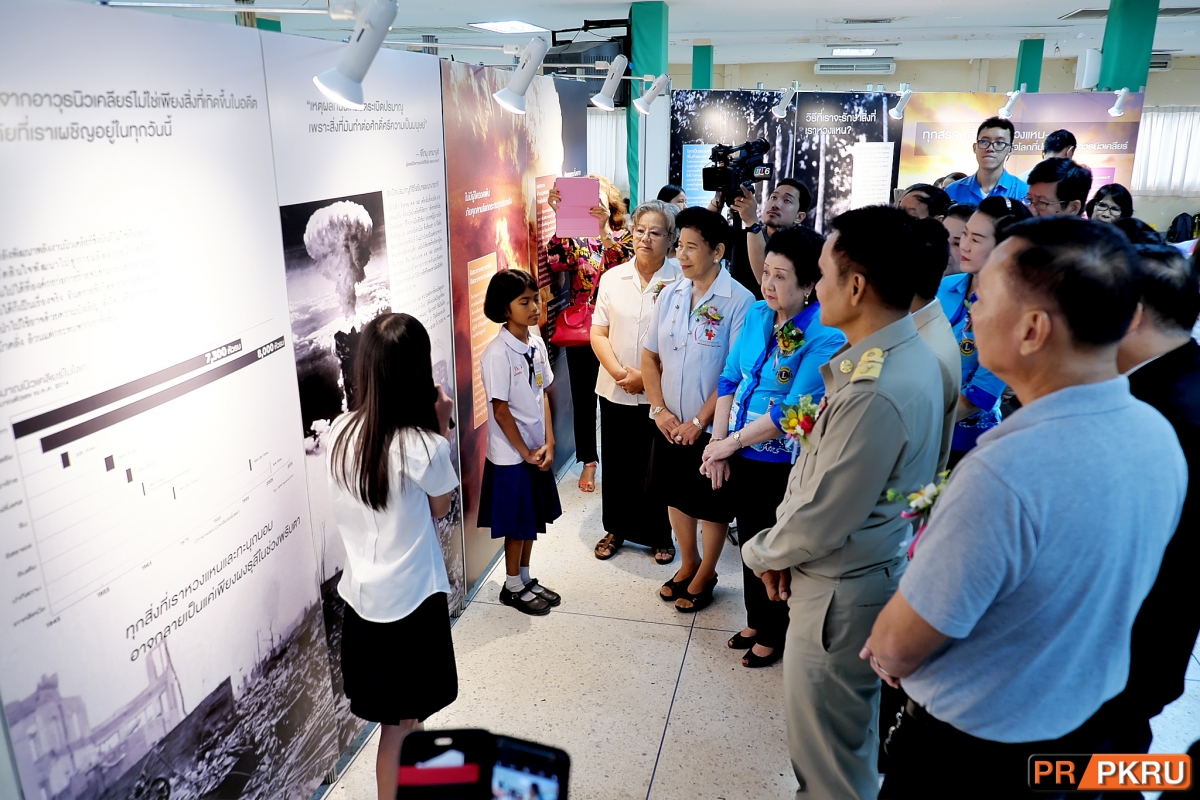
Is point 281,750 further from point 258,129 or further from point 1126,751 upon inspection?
point 1126,751

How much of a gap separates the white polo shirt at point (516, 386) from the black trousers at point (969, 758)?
2007 millimetres

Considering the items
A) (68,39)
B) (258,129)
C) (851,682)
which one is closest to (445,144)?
(258,129)

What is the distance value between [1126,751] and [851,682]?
599mm

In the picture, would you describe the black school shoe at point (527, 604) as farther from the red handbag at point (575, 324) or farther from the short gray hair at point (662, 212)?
the short gray hair at point (662, 212)

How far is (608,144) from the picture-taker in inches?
280

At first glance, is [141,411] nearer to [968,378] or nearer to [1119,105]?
[968,378]

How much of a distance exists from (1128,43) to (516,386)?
717 centimetres

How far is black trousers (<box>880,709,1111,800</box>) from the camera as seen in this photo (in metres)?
1.39

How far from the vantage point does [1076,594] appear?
4.08 ft

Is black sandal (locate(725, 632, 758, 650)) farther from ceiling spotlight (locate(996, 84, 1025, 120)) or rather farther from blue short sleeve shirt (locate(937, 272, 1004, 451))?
ceiling spotlight (locate(996, 84, 1025, 120))

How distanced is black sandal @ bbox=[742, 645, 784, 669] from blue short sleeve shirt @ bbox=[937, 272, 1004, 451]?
1.05 m

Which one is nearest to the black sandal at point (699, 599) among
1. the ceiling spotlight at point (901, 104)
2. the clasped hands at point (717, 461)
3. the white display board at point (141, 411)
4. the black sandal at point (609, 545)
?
the black sandal at point (609, 545)

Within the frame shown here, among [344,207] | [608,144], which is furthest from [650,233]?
[608,144]

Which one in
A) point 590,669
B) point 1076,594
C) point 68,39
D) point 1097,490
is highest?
point 68,39
